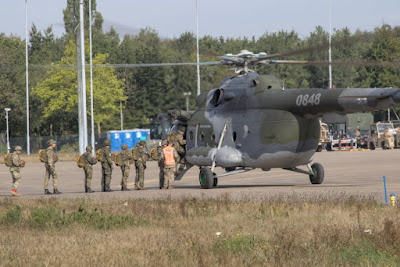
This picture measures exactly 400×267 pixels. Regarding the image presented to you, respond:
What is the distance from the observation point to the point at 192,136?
102ft

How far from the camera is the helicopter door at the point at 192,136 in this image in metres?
30.7

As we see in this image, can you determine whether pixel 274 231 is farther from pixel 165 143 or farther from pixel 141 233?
pixel 165 143

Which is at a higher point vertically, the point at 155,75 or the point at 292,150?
the point at 155,75

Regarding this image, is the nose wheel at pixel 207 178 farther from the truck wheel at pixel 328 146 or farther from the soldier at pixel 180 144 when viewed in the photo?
the truck wheel at pixel 328 146

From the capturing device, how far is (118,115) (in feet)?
340

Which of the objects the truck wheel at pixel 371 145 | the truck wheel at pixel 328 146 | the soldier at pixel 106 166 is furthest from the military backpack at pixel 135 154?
the truck wheel at pixel 371 145

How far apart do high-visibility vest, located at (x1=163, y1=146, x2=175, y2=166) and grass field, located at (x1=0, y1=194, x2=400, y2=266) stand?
611 centimetres

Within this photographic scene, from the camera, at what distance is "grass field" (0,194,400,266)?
513 inches

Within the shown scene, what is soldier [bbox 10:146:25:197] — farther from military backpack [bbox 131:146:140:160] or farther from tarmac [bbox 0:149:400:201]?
military backpack [bbox 131:146:140:160]

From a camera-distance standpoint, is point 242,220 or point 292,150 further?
point 292,150

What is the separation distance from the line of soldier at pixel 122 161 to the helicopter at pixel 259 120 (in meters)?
0.76

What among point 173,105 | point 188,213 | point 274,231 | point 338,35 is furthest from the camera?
point 338,35

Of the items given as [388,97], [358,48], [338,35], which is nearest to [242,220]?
[388,97]

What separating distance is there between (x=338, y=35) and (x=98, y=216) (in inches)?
4644
